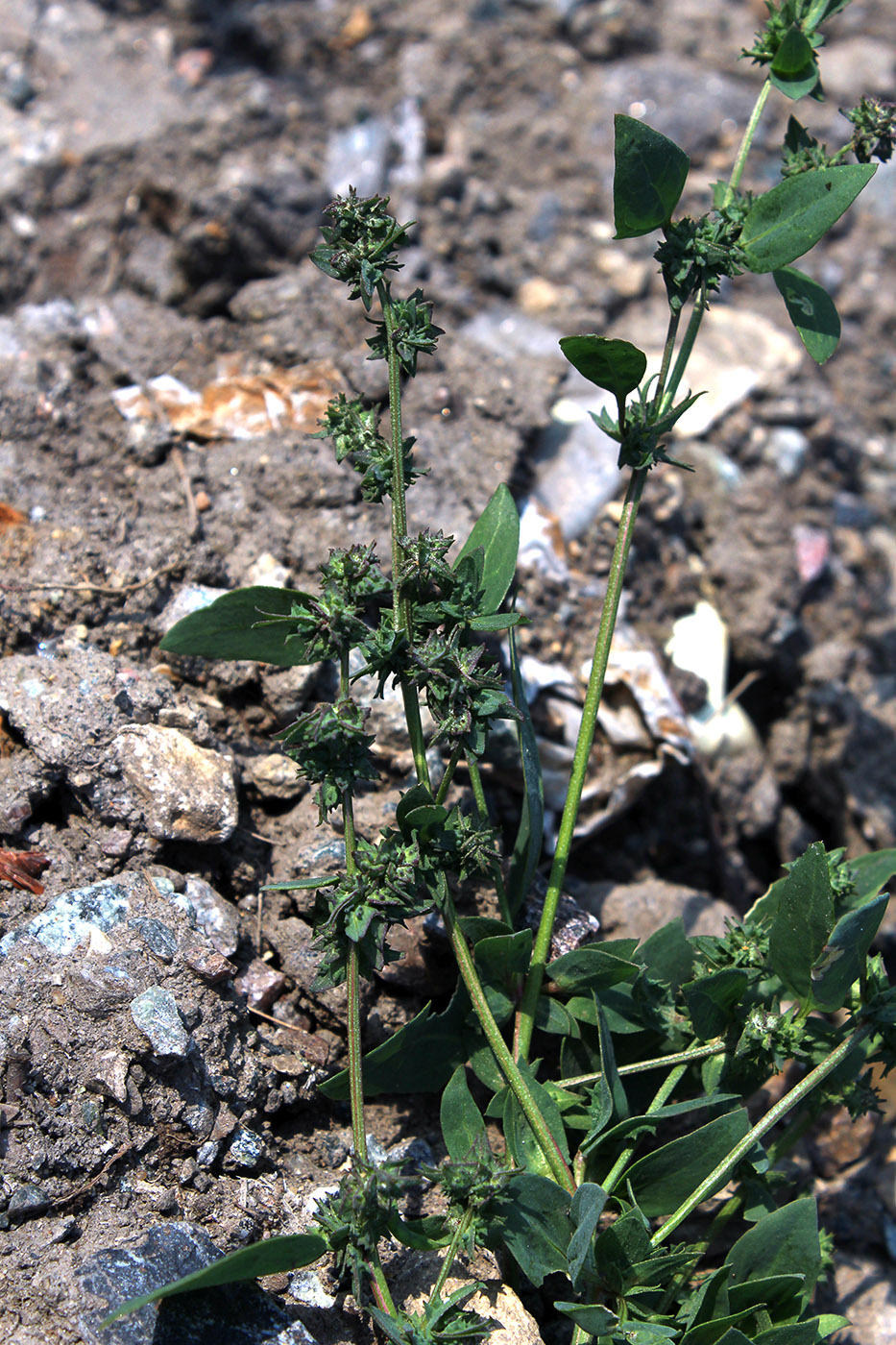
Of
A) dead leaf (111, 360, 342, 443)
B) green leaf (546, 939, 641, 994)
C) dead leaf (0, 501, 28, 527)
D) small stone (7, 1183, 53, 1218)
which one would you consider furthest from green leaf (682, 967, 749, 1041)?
dead leaf (0, 501, 28, 527)

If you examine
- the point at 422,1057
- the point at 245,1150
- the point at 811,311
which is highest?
the point at 811,311

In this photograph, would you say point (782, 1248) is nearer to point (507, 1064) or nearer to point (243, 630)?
point (507, 1064)

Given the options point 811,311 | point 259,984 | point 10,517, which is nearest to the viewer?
point 811,311

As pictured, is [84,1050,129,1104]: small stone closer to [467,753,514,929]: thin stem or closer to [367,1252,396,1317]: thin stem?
[367,1252,396,1317]: thin stem

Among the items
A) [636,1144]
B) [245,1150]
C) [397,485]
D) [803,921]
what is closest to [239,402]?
[397,485]

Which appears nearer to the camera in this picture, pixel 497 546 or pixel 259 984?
pixel 497 546

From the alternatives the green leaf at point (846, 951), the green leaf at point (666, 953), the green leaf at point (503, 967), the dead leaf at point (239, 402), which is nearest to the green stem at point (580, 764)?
the green leaf at point (503, 967)

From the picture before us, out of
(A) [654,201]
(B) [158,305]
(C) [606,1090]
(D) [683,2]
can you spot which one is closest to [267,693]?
(C) [606,1090]

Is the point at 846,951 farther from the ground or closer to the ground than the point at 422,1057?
farther from the ground
